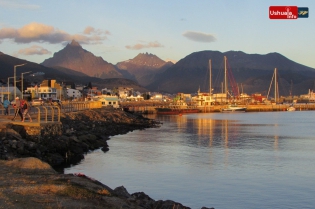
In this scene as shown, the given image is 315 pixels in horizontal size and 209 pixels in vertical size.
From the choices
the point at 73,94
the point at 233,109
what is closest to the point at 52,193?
the point at 233,109

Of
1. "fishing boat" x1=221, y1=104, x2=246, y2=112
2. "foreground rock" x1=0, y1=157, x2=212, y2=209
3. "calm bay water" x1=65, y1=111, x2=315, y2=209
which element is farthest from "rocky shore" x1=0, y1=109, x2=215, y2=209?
"fishing boat" x1=221, y1=104, x2=246, y2=112

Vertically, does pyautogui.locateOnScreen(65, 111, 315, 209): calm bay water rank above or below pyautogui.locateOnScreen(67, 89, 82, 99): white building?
below

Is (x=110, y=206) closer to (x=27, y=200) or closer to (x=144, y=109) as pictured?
(x=27, y=200)

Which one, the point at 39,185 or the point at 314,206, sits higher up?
the point at 39,185

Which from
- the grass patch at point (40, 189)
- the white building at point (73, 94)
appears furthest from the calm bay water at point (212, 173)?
the white building at point (73, 94)

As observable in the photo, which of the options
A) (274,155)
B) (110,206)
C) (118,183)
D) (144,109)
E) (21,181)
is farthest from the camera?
(144,109)

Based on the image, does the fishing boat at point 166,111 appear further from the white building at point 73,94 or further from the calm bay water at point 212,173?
the calm bay water at point 212,173

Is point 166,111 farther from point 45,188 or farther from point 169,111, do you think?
point 45,188

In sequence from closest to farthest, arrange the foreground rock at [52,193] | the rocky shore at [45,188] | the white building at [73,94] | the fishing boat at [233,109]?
the foreground rock at [52,193] < the rocky shore at [45,188] < the fishing boat at [233,109] < the white building at [73,94]

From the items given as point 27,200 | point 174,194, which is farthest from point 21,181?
point 174,194

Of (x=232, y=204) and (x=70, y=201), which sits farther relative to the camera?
(x=232, y=204)

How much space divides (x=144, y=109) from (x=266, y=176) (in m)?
96.1

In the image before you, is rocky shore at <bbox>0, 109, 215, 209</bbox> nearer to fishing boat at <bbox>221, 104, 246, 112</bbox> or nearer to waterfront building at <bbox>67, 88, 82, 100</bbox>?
fishing boat at <bbox>221, 104, 246, 112</bbox>

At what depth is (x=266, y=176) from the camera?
892 inches
